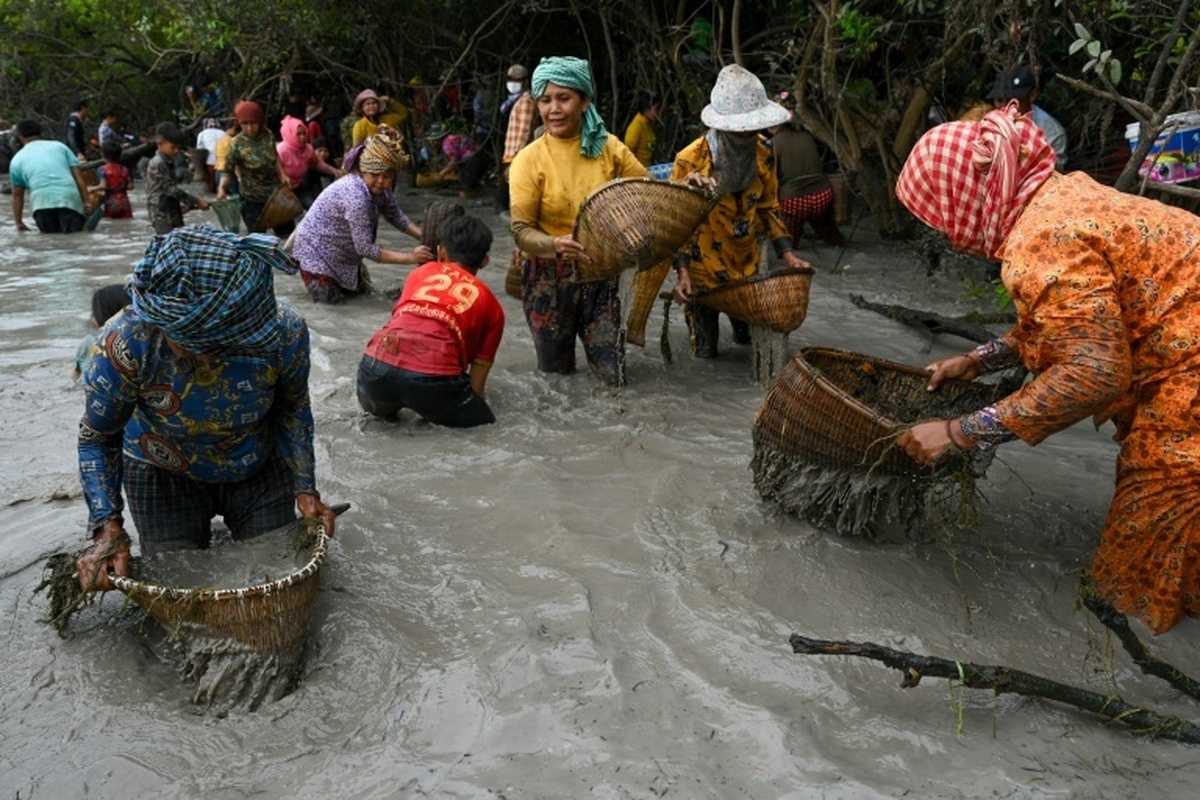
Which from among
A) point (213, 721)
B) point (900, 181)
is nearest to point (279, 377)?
point (213, 721)

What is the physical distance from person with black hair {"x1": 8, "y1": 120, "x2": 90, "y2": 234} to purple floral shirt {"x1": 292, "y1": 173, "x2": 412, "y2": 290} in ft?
17.9

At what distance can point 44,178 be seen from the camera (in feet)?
36.4

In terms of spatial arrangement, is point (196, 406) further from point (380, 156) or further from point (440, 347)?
point (380, 156)

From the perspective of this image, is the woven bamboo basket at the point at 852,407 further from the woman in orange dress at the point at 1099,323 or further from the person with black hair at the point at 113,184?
the person with black hair at the point at 113,184

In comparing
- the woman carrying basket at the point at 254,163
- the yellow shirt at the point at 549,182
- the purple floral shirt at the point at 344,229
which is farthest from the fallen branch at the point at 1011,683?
the woman carrying basket at the point at 254,163

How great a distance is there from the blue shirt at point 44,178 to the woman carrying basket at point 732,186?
8551 millimetres

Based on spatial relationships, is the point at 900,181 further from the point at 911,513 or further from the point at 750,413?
the point at 750,413

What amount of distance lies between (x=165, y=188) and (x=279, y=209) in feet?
3.52

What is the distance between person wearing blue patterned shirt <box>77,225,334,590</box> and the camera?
8.50ft

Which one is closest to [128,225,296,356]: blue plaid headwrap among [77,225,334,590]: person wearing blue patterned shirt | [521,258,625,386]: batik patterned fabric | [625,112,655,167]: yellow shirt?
[77,225,334,590]: person wearing blue patterned shirt

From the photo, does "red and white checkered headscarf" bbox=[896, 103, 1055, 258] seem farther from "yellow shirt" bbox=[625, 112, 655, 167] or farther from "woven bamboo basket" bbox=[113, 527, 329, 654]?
"yellow shirt" bbox=[625, 112, 655, 167]

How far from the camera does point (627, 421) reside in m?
4.93

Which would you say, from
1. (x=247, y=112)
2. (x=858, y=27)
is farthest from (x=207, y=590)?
(x=247, y=112)

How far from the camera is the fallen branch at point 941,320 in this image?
600 centimetres
